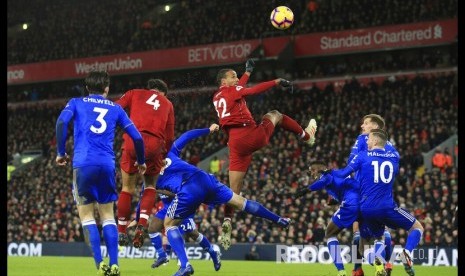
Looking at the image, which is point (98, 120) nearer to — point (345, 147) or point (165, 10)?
point (345, 147)

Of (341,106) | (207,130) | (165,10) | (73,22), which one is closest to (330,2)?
(341,106)

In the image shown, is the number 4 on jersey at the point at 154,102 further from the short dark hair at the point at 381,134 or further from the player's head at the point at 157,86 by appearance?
the short dark hair at the point at 381,134

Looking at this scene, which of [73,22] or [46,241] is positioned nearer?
[46,241]

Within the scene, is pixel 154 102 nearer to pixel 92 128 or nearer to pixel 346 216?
pixel 92 128

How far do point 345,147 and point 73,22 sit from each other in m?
19.1

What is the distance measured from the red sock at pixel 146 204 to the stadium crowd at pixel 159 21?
20177 mm

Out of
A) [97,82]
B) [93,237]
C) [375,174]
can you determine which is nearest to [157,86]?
[97,82]

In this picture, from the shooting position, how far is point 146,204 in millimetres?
13055

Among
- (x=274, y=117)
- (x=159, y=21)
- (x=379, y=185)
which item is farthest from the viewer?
(x=159, y=21)

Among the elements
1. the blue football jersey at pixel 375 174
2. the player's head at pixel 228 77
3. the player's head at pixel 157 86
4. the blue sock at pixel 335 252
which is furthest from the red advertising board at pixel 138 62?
the blue football jersey at pixel 375 174

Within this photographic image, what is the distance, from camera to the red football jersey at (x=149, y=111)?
42.4 ft

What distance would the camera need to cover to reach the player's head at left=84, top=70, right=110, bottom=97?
1030cm

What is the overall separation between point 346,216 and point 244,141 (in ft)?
8.63

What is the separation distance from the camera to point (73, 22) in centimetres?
4172
